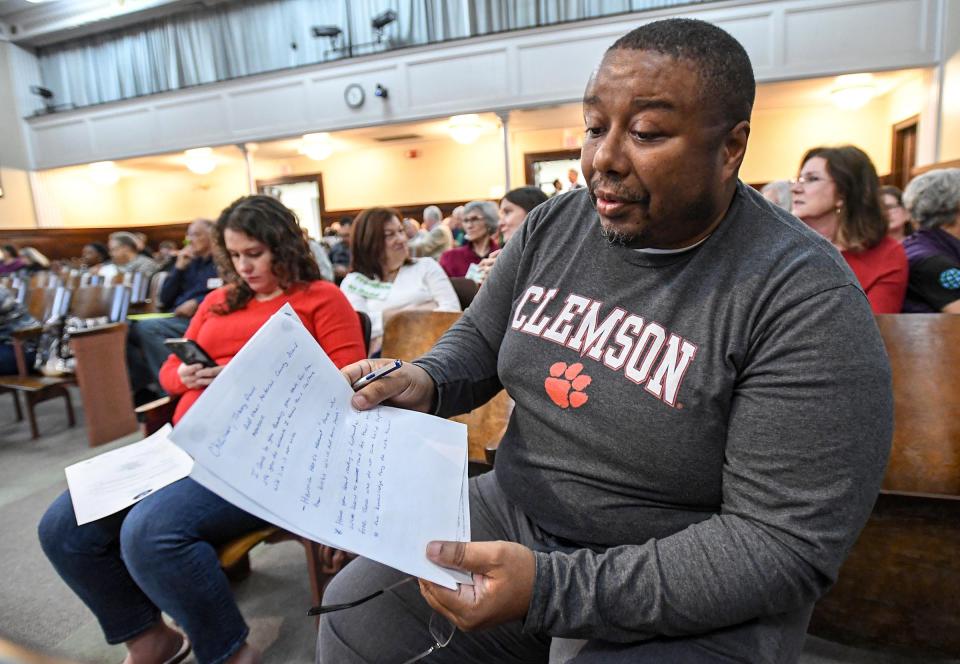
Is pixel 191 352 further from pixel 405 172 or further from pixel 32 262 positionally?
pixel 405 172

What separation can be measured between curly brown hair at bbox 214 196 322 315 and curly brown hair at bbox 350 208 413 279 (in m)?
1.02

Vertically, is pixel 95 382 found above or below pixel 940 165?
below

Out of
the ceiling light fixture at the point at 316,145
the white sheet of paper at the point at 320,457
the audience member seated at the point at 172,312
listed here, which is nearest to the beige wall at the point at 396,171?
the ceiling light fixture at the point at 316,145

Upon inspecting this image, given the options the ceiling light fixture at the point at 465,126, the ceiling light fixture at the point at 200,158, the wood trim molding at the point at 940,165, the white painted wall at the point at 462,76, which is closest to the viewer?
the wood trim molding at the point at 940,165

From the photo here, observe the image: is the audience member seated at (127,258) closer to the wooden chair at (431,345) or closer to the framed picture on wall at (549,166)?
the wooden chair at (431,345)

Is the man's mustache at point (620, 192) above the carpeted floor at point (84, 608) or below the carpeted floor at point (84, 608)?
above

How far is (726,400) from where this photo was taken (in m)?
0.71

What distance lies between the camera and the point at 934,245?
2.10 meters

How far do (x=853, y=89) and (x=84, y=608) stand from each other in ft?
28.9

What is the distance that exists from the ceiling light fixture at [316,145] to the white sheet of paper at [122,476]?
8131mm

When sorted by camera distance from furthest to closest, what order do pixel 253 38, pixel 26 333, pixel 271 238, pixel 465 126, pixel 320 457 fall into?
pixel 253 38
pixel 465 126
pixel 26 333
pixel 271 238
pixel 320 457

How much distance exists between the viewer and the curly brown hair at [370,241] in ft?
9.02

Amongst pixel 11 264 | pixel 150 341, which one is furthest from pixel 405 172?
pixel 150 341

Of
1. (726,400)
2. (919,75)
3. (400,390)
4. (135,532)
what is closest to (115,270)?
(135,532)
